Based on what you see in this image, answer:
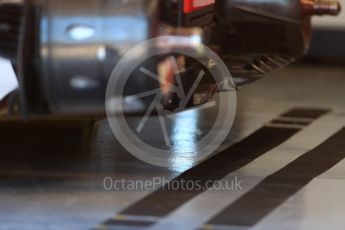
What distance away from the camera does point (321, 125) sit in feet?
13.5

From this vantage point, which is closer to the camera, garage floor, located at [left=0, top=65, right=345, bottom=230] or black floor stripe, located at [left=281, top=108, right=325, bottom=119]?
garage floor, located at [left=0, top=65, right=345, bottom=230]

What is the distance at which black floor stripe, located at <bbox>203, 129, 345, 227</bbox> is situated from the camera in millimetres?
2545

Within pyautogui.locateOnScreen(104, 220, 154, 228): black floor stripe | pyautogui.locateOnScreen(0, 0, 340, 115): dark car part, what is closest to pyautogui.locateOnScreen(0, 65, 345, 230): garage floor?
pyautogui.locateOnScreen(104, 220, 154, 228): black floor stripe

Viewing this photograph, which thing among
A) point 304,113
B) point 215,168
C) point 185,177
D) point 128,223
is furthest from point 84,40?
point 304,113

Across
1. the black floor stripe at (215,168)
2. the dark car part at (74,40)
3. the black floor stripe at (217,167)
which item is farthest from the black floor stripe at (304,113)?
the dark car part at (74,40)

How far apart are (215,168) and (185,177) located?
8.4 inches

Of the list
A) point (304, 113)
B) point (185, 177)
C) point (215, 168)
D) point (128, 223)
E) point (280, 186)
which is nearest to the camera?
Answer: point (128, 223)

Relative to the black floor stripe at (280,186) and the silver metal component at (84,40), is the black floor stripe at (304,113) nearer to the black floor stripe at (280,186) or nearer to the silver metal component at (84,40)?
the black floor stripe at (280,186)

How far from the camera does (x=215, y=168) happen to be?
3176 millimetres

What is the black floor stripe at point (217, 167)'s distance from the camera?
264 cm

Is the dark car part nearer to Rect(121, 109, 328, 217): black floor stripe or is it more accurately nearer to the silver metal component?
the silver metal component

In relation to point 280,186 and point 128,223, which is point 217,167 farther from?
point 128,223

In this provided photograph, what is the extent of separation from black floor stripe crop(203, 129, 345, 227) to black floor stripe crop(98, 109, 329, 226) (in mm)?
200

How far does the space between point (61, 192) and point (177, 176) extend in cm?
53
